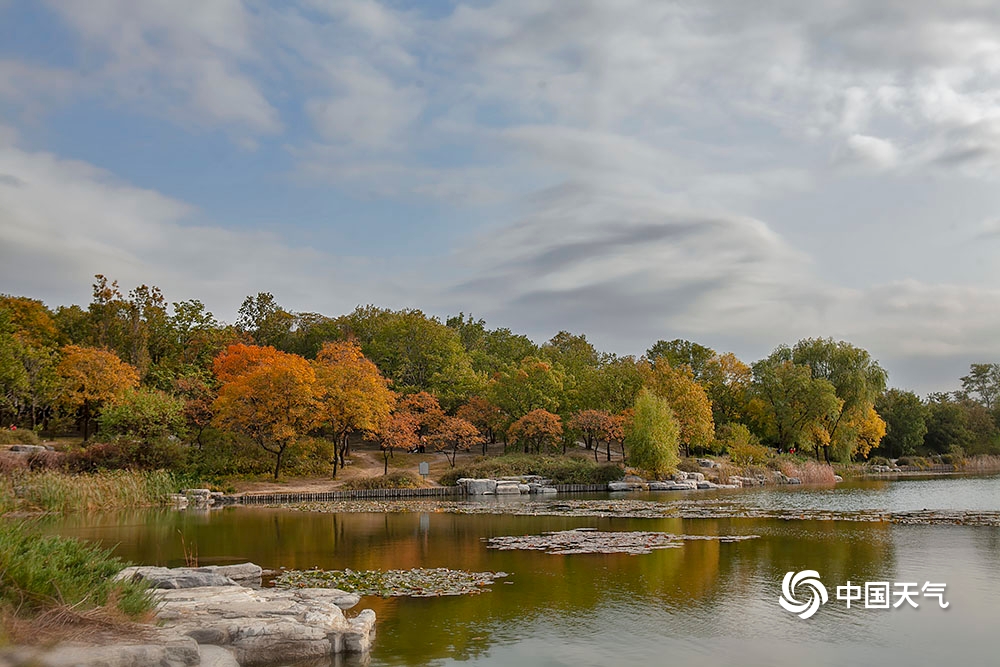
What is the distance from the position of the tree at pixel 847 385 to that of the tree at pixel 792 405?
983 millimetres

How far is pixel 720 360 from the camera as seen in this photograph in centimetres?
6638

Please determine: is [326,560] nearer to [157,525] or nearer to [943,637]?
[157,525]

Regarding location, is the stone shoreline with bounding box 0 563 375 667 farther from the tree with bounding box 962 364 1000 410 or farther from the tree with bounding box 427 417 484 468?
the tree with bounding box 962 364 1000 410

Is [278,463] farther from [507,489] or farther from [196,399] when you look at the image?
[507,489]

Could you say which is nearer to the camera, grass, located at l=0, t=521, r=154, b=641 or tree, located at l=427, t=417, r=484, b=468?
grass, located at l=0, t=521, r=154, b=641

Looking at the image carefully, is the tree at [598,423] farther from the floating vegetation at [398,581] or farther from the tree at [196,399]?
the floating vegetation at [398,581]

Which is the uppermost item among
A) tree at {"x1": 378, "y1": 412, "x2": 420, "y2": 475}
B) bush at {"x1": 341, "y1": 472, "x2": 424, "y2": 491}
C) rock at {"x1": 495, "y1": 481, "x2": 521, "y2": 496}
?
tree at {"x1": 378, "y1": 412, "x2": 420, "y2": 475}

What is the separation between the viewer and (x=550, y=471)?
4272cm

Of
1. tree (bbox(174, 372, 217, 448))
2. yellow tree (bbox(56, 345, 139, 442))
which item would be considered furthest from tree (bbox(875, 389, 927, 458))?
yellow tree (bbox(56, 345, 139, 442))

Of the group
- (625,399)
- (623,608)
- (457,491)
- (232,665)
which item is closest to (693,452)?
(625,399)

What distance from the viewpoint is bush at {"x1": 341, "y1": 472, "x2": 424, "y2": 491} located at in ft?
128

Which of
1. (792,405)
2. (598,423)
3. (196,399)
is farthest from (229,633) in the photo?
(792,405)

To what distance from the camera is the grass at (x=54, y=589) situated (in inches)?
312

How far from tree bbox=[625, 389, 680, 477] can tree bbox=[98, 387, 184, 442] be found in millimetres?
26909
